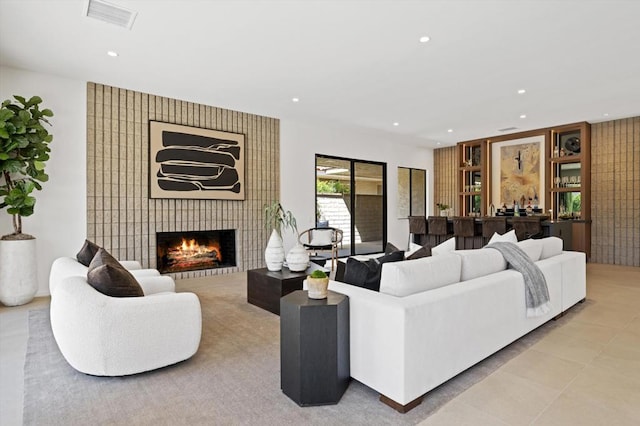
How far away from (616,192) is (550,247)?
4755 mm

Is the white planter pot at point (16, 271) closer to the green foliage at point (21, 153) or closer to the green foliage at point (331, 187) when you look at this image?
the green foliage at point (21, 153)

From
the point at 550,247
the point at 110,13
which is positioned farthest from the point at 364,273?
the point at 110,13

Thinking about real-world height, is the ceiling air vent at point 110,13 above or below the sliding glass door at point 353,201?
above

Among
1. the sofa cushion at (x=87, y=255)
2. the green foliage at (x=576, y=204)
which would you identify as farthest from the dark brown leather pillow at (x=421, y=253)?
the green foliage at (x=576, y=204)

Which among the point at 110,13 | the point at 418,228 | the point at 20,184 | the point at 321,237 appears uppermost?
the point at 110,13

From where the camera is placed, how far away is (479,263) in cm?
288

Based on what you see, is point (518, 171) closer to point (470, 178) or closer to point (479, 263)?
point (470, 178)

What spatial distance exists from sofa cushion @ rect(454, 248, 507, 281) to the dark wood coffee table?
180cm

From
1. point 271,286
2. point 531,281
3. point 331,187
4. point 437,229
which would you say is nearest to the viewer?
point 531,281

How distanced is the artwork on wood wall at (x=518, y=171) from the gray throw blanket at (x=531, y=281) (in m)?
5.83

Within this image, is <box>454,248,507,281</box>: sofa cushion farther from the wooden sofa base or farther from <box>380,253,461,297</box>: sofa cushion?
the wooden sofa base

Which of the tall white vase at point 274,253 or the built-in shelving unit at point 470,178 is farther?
the built-in shelving unit at point 470,178

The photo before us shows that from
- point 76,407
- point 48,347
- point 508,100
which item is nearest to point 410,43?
point 508,100

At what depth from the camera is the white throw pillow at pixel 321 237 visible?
6.73 metres
